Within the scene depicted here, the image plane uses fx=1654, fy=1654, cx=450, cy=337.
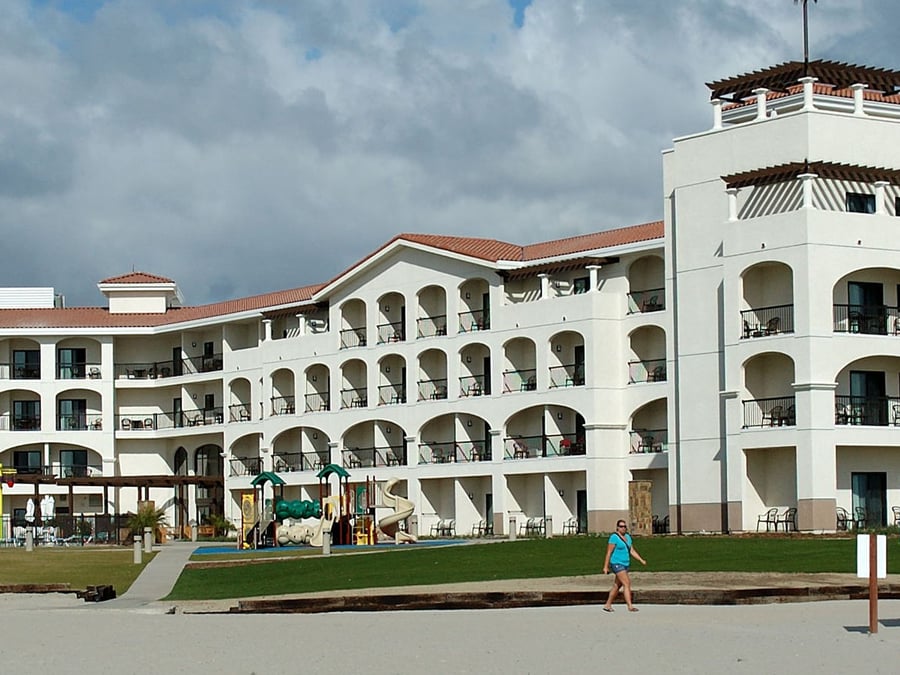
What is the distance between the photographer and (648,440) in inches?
2591

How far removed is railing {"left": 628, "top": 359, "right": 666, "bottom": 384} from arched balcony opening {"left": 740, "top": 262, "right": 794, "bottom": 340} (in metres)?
6.96

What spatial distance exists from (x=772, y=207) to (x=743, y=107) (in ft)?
21.2

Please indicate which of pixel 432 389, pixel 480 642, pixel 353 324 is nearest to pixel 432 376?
pixel 432 389

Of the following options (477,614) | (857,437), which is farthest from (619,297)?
(477,614)

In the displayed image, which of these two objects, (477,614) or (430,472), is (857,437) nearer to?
(430,472)

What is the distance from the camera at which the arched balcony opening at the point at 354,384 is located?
78.6 meters

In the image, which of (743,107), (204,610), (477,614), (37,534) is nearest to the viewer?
(477,614)

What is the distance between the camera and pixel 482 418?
7181cm

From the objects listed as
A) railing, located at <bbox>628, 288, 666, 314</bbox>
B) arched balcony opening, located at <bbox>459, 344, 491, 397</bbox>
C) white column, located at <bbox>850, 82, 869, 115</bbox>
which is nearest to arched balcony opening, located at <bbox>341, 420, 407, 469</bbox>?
arched balcony opening, located at <bbox>459, 344, 491, 397</bbox>

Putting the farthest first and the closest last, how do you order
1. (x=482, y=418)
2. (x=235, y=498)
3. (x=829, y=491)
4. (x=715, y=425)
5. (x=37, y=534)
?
(x=235, y=498) → (x=37, y=534) → (x=482, y=418) → (x=715, y=425) → (x=829, y=491)

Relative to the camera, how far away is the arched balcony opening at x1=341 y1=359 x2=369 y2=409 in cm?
7862

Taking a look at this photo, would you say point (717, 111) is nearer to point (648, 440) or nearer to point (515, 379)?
point (648, 440)

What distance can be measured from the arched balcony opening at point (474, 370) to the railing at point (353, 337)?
702 cm

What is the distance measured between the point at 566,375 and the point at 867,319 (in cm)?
1421
